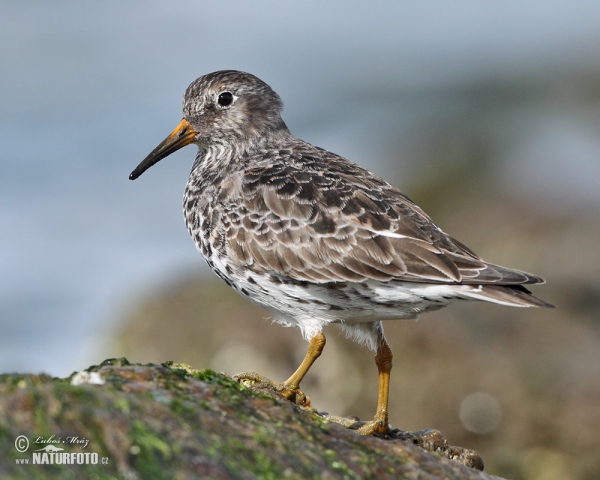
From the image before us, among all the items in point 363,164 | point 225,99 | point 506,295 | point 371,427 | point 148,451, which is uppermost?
point 363,164

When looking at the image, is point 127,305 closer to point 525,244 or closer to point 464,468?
point 525,244

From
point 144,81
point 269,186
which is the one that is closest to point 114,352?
point 269,186

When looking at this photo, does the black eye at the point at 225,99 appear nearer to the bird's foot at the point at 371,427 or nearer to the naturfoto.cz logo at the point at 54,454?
the bird's foot at the point at 371,427

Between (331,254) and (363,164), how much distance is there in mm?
12165

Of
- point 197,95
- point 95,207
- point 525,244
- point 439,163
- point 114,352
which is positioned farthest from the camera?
point 95,207

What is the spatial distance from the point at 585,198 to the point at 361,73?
60.0 ft

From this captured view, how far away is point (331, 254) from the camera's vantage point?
606 centimetres

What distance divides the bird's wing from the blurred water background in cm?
353

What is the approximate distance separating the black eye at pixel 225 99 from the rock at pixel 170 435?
11.8 feet

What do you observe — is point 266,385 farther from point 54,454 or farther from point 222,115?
point 54,454

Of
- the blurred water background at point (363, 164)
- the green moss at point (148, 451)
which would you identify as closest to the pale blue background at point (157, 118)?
the blurred water background at point (363, 164)

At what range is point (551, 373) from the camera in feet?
30.7

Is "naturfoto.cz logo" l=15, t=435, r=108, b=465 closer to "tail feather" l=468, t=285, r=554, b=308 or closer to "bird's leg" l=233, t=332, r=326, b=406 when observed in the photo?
"bird's leg" l=233, t=332, r=326, b=406

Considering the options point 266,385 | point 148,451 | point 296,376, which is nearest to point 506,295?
point 296,376
